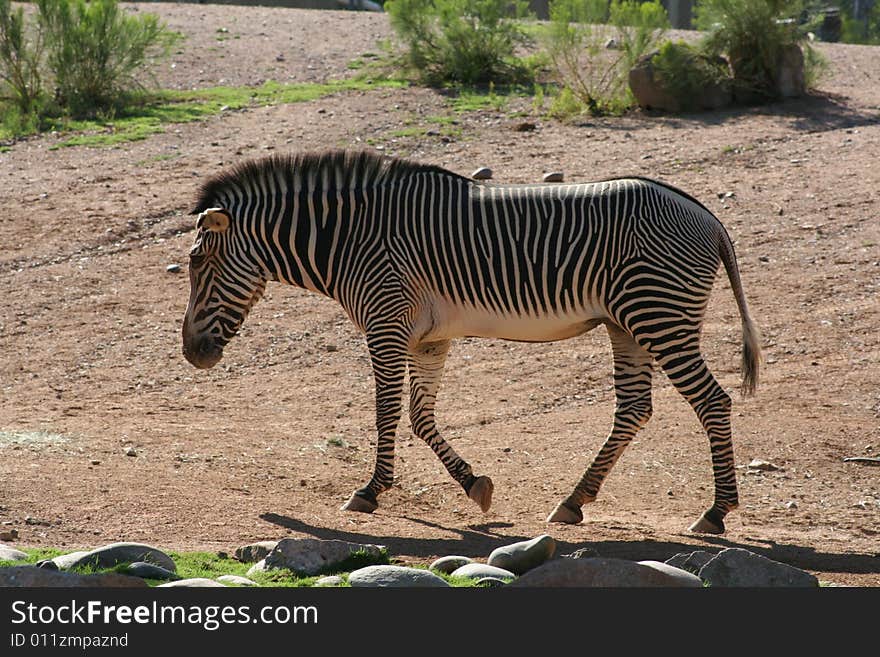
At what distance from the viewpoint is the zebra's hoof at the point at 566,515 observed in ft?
27.9

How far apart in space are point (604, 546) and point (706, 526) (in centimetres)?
97

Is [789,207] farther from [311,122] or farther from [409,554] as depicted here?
[409,554]

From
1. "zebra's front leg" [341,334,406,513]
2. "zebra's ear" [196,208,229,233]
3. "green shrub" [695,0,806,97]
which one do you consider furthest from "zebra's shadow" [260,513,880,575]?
"green shrub" [695,0,806,97]

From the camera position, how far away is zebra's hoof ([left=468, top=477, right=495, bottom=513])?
8555mm

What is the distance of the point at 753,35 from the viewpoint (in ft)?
61.2

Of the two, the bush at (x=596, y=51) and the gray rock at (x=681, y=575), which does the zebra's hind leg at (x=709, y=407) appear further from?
the bush at (x=596, y=51)

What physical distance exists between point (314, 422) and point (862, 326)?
536cm

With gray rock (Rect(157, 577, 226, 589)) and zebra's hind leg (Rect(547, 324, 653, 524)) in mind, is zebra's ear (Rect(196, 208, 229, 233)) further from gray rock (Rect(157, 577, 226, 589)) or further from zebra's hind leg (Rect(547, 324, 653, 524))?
gray rock (Rect(157, 577, 226, 589))

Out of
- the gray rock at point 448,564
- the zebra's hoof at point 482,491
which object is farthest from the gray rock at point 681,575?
the zebra's hoof at point 482,491

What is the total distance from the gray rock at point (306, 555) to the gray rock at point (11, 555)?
1.26m

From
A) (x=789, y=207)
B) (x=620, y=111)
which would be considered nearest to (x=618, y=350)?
(x=789, y=207)

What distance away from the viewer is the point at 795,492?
9.26 meters

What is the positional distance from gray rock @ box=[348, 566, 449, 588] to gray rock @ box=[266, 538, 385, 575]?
0.39 metres

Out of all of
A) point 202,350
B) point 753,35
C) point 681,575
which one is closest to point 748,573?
point 681,575
